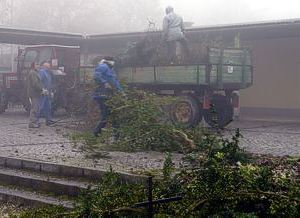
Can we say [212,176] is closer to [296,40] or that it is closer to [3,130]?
[3,130]

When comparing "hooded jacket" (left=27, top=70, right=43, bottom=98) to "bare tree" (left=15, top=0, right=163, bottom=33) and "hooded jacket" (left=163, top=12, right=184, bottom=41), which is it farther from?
"bare tree" (left=15, top=0, right=163, bottom=33)

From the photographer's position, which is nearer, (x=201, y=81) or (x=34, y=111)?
(x=201, y=81)

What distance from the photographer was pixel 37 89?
44.0ft

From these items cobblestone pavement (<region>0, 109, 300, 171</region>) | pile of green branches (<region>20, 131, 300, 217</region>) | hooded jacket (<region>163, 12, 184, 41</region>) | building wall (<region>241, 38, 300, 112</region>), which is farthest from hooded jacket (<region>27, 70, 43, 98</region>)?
building wall (<region>241, 38, 300, 112</region>)

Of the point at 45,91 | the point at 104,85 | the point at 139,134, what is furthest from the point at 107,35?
the point at 139,134

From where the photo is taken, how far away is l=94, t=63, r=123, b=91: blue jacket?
1048cm

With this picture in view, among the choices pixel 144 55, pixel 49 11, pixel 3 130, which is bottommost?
pixel 3 130

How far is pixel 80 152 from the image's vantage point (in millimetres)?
8664

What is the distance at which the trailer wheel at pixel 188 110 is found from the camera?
13.2 m

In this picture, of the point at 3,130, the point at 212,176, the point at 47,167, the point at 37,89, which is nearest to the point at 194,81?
the point at 37,89

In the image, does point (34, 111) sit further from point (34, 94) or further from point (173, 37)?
point (173, 37)

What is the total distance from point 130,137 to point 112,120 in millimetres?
740

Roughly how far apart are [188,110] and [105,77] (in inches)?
139

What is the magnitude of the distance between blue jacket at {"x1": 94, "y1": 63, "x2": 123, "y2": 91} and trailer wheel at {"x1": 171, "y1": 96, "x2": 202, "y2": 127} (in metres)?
2.98
